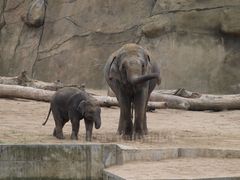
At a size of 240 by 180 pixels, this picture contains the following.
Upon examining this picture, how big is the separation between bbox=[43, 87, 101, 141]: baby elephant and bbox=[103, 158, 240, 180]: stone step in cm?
129

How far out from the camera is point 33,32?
23938 mm

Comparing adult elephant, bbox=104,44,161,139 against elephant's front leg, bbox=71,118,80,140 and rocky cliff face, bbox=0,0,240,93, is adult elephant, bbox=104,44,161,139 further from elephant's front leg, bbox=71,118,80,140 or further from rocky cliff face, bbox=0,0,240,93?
rocky cliff face, bbox=0,0,240,93

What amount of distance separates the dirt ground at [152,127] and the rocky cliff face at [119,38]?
3344 millimetres

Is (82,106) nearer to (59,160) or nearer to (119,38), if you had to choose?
(59,160)

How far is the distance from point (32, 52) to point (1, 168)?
14.6 meters

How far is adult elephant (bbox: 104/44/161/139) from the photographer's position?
36.3 ft

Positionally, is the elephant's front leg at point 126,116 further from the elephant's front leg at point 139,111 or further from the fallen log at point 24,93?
the fallen log at point 24,93

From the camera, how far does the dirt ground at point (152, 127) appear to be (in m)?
10.7

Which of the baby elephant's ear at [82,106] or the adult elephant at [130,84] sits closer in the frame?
the baby elephant's ear at [82,106]

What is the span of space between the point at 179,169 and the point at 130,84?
8.74 ft

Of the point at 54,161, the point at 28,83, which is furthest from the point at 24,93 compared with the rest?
the point at 54,161

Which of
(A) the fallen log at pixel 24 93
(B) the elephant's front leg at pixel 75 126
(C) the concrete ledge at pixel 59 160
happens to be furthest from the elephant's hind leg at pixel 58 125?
(A) the fallen log at pixel 24 93

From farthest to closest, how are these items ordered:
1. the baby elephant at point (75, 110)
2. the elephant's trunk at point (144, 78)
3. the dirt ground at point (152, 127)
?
the dirt ground at point (152, 127) < the elephant's trunk at point (144, 78) < the baby elephant at point (75, 110)

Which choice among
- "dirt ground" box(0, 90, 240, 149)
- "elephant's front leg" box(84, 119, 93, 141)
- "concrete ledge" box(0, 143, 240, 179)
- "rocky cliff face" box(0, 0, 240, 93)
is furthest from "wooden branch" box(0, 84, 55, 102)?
"concrete ledge" box(0, 143, 240, 179)
